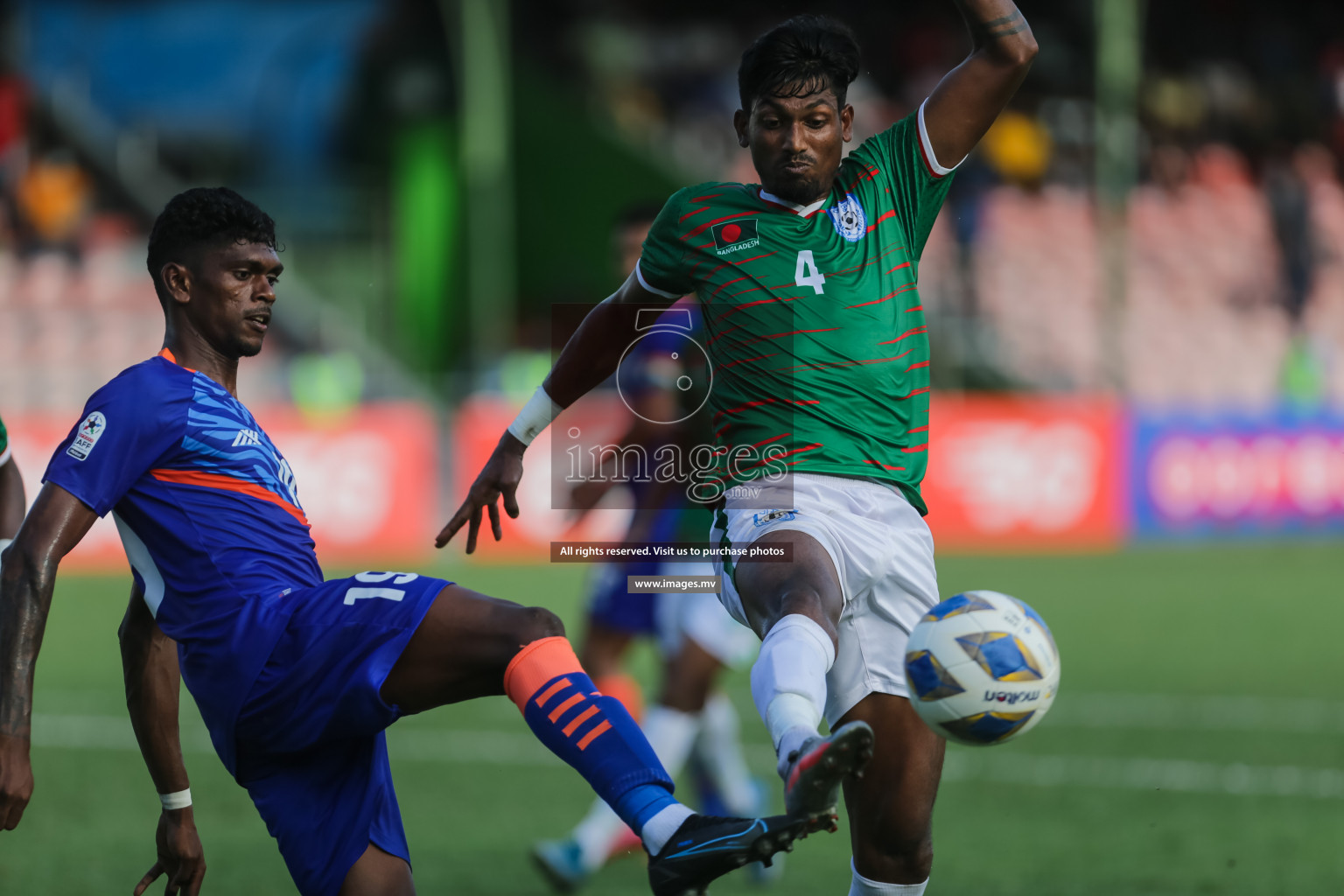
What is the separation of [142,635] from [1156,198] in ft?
81.3

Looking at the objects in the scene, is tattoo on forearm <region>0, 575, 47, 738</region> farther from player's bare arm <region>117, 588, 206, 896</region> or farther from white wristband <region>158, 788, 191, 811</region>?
white wristband <region>158, 788, 191, 811</region>

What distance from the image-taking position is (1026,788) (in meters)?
7.97

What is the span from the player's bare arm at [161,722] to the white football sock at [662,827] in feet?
4.75

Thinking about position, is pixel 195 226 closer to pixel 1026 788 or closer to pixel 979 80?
pixel 979 80

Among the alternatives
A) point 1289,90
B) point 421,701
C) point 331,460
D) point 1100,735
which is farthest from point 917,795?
point 1289,90

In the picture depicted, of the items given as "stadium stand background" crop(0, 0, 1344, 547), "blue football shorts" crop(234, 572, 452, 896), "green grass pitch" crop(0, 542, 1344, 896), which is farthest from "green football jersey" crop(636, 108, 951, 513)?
"stadium stand background" crop(0, 0, 1344, 547)

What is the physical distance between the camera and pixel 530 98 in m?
25.6

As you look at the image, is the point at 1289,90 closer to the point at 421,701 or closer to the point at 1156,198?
the point at 1156,198

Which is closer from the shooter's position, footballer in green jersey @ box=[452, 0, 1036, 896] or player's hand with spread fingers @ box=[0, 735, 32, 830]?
player's hand with spread fingers @ box=[0, 735, 32, 830]

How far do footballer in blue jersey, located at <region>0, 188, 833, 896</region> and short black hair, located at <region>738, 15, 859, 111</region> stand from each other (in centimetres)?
131

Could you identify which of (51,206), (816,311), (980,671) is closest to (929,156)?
(816,311)

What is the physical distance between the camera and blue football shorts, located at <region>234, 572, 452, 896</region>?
147 inches

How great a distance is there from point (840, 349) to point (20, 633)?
2.06 metres

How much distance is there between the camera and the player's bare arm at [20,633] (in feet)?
12.0
